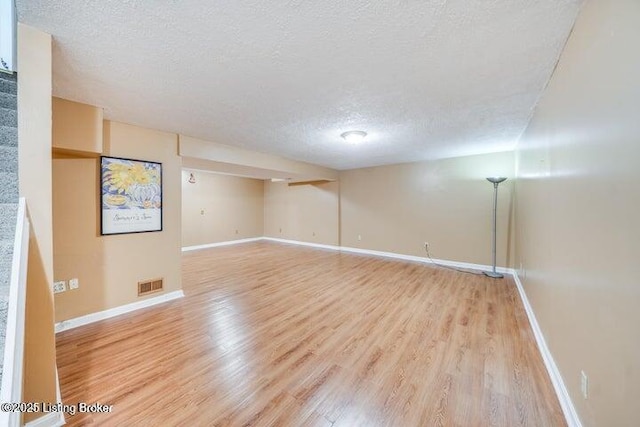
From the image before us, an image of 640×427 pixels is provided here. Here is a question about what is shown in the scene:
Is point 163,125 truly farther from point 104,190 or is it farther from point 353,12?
point 353,12

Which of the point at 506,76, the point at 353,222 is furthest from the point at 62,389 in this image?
the point at 353,222

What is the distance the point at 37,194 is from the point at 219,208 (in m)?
6.28

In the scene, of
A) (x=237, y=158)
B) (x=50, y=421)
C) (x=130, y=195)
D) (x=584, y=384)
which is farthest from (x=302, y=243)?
(x=584, y=384)

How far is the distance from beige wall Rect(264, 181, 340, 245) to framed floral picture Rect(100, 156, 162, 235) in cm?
460

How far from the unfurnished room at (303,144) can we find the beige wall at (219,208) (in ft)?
11.7

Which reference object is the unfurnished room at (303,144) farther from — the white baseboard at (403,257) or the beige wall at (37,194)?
the white baseboard at (403,257)

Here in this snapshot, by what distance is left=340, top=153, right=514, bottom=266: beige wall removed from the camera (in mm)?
4645

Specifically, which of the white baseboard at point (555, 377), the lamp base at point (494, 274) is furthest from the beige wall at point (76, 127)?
the lamp base at point (494, 274)

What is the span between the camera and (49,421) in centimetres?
138

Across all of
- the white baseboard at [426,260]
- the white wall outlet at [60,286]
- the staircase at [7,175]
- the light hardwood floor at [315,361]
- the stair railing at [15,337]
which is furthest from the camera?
the white baseboard at [426,260]

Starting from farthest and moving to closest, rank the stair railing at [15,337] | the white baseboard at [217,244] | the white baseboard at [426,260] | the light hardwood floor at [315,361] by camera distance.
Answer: the white baseboard at [217,244] → the white baseboard at [426,260] → the light hardwood floor at [315,361] → the stair railing at [15,337]

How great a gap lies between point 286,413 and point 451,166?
5.24 m

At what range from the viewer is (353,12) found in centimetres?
124

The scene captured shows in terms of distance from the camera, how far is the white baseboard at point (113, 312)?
2488 mm
